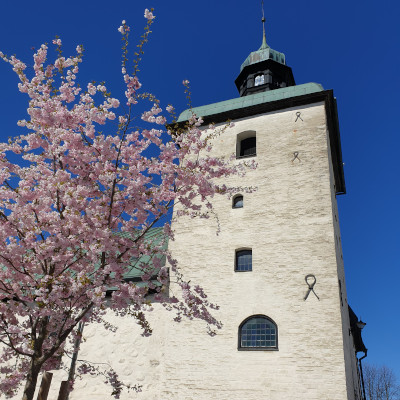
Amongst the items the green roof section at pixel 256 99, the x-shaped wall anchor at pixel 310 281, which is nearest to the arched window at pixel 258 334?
the x-shaped wall anchor at pixel 310 281

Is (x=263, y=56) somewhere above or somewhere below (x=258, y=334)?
above

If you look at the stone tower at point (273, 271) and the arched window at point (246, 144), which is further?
the arched window at point (246, 144)

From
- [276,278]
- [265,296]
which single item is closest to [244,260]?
[276,278]

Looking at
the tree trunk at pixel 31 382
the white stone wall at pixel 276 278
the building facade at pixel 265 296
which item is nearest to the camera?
the tree trunk at pixel 31 382

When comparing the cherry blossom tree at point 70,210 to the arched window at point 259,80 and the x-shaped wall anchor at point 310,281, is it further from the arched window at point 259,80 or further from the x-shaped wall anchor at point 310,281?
the arched window at point 259,80

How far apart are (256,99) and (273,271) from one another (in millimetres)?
8428

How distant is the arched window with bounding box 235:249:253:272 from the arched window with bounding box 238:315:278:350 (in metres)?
1.82

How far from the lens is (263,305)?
12.8 m

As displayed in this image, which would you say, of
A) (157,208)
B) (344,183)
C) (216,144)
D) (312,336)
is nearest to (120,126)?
(157,208)

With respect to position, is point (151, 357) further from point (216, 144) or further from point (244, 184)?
point (216, 144)

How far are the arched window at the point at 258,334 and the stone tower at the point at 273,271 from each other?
31mm

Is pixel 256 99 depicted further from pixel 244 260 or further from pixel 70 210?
pixel 70 210

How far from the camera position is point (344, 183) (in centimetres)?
2117

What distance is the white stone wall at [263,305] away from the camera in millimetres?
11633
